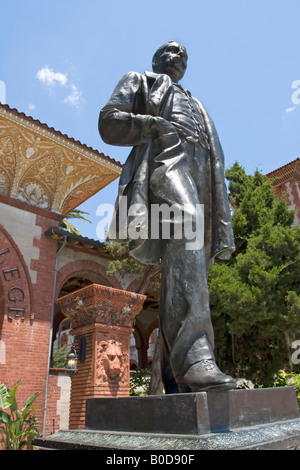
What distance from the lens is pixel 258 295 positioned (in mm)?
9086

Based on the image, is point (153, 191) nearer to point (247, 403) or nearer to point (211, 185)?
point (211, 185)

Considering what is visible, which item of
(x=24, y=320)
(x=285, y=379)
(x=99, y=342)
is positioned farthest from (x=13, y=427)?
(x=285, y=379)

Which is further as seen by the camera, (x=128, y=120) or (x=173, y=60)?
(x=173, y=60)

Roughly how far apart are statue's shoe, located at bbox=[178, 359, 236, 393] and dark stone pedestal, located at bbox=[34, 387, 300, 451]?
37 millimetres

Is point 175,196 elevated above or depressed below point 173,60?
below

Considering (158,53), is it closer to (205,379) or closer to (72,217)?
(205,379)

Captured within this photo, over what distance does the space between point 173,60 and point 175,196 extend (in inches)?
47.3

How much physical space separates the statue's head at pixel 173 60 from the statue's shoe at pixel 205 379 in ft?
6.41

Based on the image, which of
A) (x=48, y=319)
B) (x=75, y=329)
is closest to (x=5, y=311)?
(x=48, y=319)

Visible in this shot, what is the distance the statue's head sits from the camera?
283 cm

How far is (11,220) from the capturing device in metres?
10.2

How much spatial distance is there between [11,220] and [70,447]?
915 centimetres

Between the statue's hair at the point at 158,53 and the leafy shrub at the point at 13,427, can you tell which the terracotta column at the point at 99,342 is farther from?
the statue's hair at the point at 158,53

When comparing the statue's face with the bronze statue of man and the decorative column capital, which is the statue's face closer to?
the bronze statue of man
